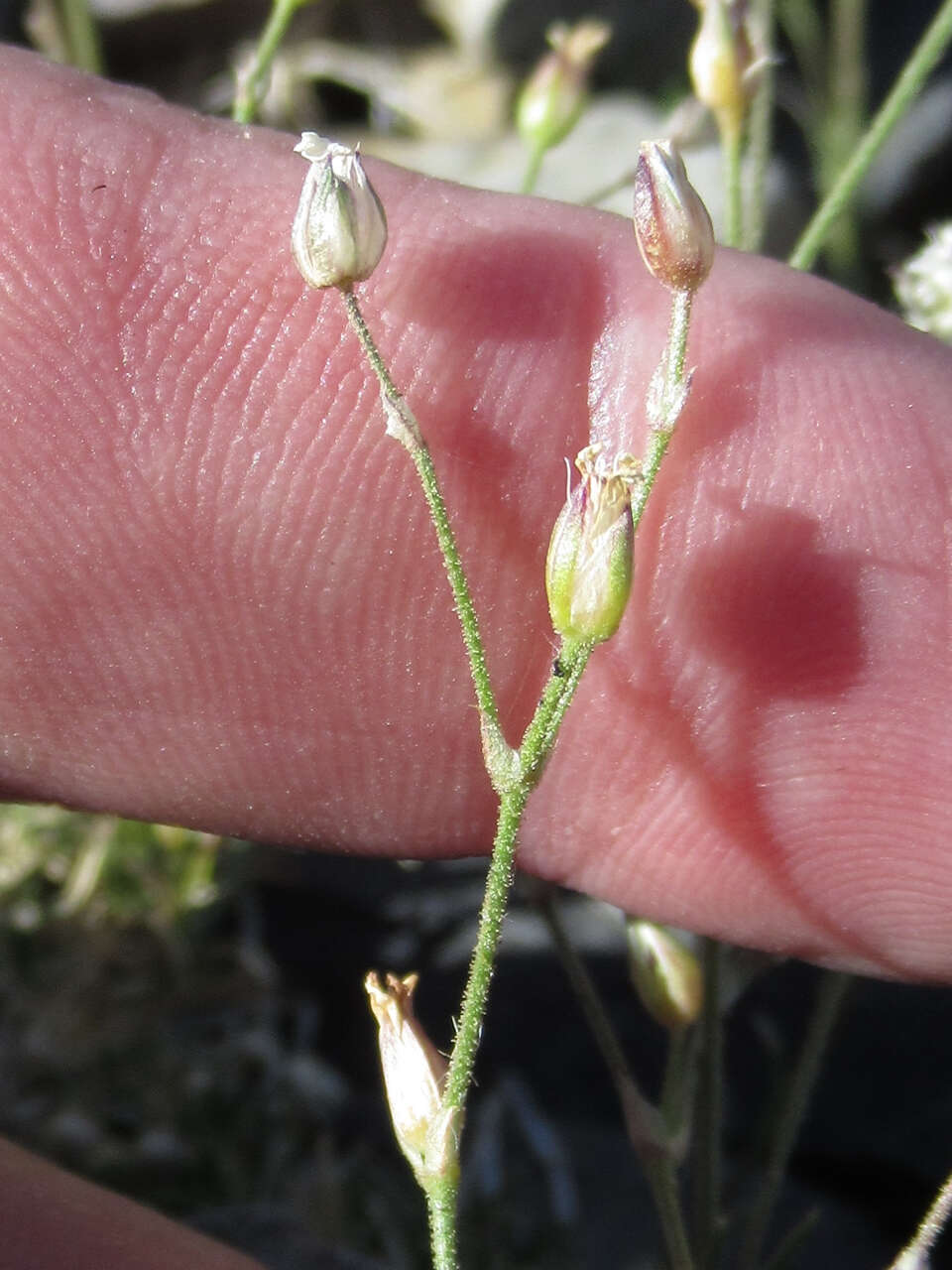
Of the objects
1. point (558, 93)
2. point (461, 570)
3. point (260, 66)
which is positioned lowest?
point (461, 570)

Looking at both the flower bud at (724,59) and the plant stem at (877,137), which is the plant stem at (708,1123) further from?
the flower bud at (724,59)

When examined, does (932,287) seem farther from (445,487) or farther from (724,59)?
(445,487)

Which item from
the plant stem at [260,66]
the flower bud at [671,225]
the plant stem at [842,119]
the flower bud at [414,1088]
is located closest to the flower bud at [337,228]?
the flower bud at [671,225]

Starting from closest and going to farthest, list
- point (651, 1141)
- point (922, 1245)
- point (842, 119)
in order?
point (922, 1245), point (651, 1141), point (842, 119)

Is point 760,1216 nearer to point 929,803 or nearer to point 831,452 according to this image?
point 929,803

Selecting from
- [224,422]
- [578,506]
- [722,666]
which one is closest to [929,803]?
[722,666]

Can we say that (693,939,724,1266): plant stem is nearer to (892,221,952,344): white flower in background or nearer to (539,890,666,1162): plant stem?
(539,890,666,1162): plant stem

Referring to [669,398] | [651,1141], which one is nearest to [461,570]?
[669,398]
